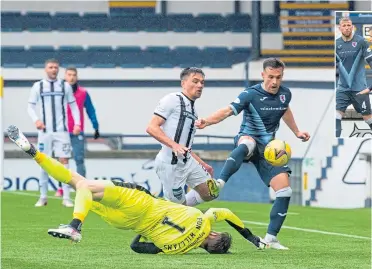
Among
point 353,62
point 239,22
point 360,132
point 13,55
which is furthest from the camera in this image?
point 239,22

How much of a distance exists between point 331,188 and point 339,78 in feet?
26.3

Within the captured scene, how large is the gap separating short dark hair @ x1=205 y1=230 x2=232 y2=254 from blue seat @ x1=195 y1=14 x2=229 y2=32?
2252cm

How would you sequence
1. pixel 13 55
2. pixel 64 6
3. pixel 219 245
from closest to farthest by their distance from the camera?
pixel 219 245
pixel 13 55
pixel 64 6

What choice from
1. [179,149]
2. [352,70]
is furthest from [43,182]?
[179,149]

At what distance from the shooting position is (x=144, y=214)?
9062mm

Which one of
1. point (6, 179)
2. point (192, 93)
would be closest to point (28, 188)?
point (6, 179)

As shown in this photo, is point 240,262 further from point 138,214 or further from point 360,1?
point 360,1

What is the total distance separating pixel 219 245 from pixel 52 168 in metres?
1.54

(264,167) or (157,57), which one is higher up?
(264,167)

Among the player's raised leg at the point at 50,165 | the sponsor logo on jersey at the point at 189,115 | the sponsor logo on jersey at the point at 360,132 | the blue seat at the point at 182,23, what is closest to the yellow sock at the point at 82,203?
the player's raised leg at the point at 50,165

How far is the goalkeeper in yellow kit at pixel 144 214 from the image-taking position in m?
8.72

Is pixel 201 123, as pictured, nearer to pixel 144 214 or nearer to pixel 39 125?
pixel 144 214

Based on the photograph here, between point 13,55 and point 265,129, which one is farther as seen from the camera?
point 13,55

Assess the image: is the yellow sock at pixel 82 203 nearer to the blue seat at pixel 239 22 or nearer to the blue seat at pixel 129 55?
the blue seat at pixel 129 55
